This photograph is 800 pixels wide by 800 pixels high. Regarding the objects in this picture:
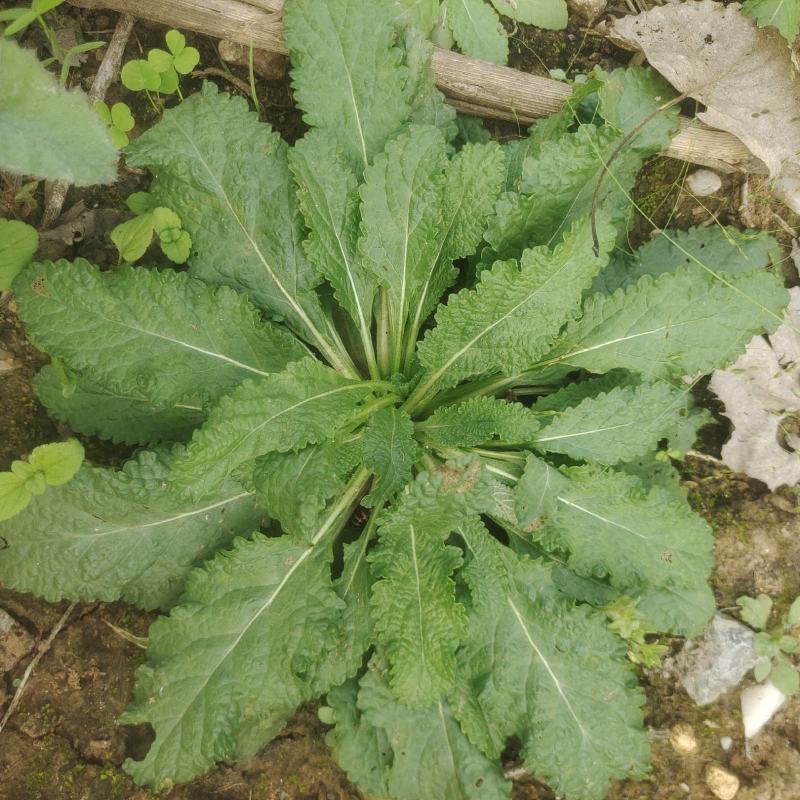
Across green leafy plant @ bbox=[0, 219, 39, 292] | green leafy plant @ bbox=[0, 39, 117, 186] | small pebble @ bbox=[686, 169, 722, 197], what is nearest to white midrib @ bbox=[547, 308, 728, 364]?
small pebble @ bbox=[686, 169, 722, 197]

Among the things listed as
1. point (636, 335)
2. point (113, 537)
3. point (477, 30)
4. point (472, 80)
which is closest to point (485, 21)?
point (477, 30)

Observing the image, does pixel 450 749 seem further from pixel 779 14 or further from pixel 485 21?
pixel 779 14

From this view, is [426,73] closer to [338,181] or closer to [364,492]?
[338,181]

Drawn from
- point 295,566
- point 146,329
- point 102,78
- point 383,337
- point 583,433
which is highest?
point 102,78

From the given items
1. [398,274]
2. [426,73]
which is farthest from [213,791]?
[426,73]

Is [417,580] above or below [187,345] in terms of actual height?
below

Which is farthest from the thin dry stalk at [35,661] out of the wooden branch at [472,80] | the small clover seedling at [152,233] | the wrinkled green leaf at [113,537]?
the wooden branch at [472,80]
